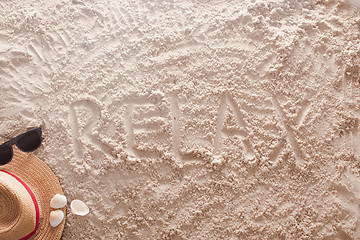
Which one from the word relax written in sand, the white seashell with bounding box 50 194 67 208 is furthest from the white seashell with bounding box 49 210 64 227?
the word relax written in sand

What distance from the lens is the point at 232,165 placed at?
1.46 meters

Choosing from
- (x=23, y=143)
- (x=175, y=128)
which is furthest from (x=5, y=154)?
(x=175, y=128)

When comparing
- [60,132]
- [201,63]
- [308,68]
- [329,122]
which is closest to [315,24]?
[308,68]

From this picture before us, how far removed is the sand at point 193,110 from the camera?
143cm

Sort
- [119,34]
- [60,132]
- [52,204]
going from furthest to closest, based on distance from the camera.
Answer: [119,34]
[60,132]
[52,204]

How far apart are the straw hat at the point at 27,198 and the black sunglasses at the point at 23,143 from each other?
3cm

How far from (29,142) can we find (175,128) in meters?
0.71

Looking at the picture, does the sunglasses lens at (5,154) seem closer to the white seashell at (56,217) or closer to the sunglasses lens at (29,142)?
the sunglasses lens at (29,142)

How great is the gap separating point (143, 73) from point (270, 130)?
70cm

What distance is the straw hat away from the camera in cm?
Result: 127

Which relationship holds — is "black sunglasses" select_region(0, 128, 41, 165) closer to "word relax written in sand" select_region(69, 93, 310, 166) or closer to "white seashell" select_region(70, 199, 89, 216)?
"word relax written in sand" select_region(69, 93, 310, 166)

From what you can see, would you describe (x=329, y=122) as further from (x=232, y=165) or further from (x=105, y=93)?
(x=105, y=93)

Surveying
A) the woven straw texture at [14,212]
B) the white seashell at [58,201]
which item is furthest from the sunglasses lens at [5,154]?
the white seashell at [58,201]

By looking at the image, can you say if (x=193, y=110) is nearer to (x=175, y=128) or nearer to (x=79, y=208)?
(x=175, y=128)
